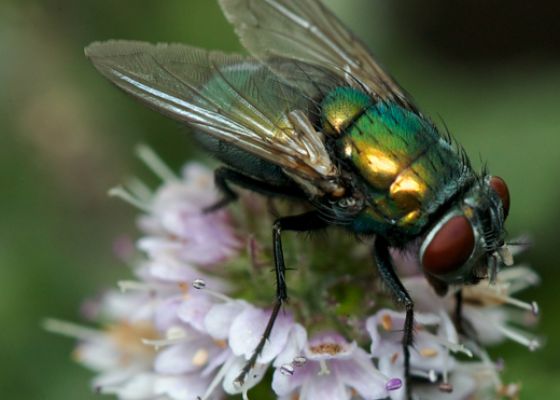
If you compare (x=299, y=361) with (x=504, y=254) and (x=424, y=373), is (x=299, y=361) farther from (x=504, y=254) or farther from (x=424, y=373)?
(x=504, y=254)

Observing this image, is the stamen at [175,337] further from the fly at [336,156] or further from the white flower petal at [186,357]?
the fly at [336,156]

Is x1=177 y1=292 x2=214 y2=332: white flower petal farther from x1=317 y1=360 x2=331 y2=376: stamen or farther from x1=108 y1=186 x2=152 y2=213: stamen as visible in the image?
x1=108 y1=186 x2=152 y2=213: stamen

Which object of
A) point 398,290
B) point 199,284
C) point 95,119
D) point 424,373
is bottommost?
point 95,119

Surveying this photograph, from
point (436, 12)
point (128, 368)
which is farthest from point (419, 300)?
point (436, 12)

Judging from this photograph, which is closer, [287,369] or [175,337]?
[287,369]

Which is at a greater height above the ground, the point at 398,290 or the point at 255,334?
the point at 398,290

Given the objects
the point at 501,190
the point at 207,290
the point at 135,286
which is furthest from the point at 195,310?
the point at 501,190

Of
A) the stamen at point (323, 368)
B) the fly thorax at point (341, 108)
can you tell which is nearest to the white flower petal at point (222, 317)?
the stamen at point (323, 368)
